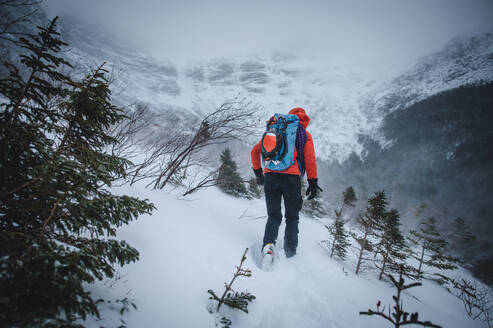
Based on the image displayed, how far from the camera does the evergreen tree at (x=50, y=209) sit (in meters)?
0.73

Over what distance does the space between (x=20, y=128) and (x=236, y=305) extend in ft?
6.53

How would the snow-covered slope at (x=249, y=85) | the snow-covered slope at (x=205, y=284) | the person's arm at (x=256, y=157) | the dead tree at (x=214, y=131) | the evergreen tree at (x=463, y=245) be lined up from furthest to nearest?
the snow-covered slope at (x=249, y=85)
the evergreen tree at (x=463, y=245)
the dead tree at (x=214, y=131)
the person's arm at (x=256, y=157)
the snow-covered slope at (x=205, y=284)

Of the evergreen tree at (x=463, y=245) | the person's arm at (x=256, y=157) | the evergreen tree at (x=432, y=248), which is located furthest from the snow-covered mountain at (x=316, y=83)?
the evergreen tree at (x=432, y=248)

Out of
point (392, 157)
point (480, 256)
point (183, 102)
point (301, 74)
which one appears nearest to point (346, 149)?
point (392, 157)

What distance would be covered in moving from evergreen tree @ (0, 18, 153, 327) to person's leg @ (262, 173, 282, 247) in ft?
6.36

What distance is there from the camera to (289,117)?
302 cm

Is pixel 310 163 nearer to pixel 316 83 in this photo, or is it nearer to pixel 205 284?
pixel 205 284

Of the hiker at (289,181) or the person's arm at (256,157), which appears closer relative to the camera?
the hiker at (289,181)

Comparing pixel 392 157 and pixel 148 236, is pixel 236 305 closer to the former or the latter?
pixel 148 236

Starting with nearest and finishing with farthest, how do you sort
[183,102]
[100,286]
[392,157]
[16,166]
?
1. [16,166]
2. [100,286]
3. [392,157]
4. [183,102]

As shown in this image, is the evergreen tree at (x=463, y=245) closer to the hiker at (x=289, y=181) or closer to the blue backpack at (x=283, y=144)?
the hiker at (x=289, y=181)

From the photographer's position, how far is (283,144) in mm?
2795

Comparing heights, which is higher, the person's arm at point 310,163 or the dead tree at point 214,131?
the dead tree at point 214,131

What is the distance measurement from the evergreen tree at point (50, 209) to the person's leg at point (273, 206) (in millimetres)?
1940
